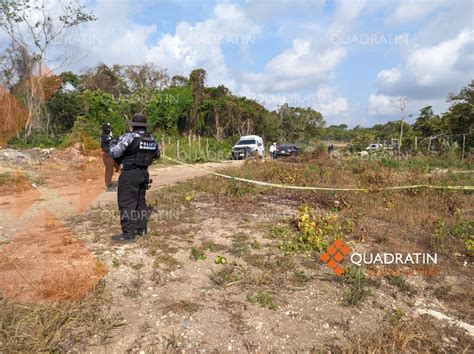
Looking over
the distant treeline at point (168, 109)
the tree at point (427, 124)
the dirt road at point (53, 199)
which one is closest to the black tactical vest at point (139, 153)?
the dirt road at point (53, 199)

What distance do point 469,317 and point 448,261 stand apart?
1.47 m

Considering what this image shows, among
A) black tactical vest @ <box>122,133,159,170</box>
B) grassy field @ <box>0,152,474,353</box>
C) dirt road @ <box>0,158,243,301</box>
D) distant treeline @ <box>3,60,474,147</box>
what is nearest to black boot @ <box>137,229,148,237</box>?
grassy field @ <box>0,152,474,353</box>

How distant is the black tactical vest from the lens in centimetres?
483

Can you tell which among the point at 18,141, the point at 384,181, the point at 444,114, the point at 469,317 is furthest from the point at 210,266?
the point at 444,114

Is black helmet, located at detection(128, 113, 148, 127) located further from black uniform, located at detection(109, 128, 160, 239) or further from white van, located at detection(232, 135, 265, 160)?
white van, located at detection(232, 135, 265, 160)

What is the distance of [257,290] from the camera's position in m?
3.86

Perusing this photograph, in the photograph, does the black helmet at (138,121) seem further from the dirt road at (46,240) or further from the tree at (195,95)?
the tree at (195,95)

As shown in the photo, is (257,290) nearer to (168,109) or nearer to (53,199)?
(53,199)

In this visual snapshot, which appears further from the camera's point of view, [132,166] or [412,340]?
[132,166]

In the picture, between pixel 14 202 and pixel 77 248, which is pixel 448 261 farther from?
pixel 14 202

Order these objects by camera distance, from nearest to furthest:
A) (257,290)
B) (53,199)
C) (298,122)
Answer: (257,290)
(53,199)
(298,122)

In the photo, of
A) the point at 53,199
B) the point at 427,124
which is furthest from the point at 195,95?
the point at 53,199

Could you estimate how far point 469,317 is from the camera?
3.48 meters

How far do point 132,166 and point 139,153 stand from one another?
0.64ft
